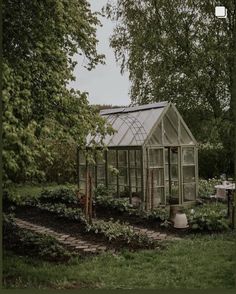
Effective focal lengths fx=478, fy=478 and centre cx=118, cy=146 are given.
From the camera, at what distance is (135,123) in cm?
805

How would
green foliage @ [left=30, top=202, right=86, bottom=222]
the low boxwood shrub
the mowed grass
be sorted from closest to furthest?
the mowed grass < green foliage @ [left=30, top=202, right=86, bottom=222] < the low boxwood shrub

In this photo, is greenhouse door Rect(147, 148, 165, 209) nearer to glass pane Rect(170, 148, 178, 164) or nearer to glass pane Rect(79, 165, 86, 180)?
glass pane Rect(170, 148, 178, 164)

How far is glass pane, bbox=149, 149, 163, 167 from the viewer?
7.62 metres

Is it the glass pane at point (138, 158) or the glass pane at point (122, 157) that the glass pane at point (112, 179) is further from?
the glass pane at point (138, 158)

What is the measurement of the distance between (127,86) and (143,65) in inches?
52.0

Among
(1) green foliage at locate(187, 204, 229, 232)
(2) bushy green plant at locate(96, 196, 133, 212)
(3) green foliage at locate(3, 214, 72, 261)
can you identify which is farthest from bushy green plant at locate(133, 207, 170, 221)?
(3) green foliage at locate(3, 214, 72, 261)

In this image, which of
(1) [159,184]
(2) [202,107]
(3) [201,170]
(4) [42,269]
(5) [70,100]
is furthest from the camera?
(3) [201,170]

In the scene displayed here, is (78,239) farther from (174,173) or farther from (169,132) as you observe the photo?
(169,132)

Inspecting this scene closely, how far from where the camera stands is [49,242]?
4.81 m

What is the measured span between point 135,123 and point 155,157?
739 mm

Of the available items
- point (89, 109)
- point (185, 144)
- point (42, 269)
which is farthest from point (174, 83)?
point (42, 269)

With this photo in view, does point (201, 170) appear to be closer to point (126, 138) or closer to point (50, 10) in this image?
point (126, 138)

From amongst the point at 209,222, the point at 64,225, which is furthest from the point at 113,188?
the point at 209,222

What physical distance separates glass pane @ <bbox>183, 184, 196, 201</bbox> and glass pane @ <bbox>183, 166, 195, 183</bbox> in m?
0.09
